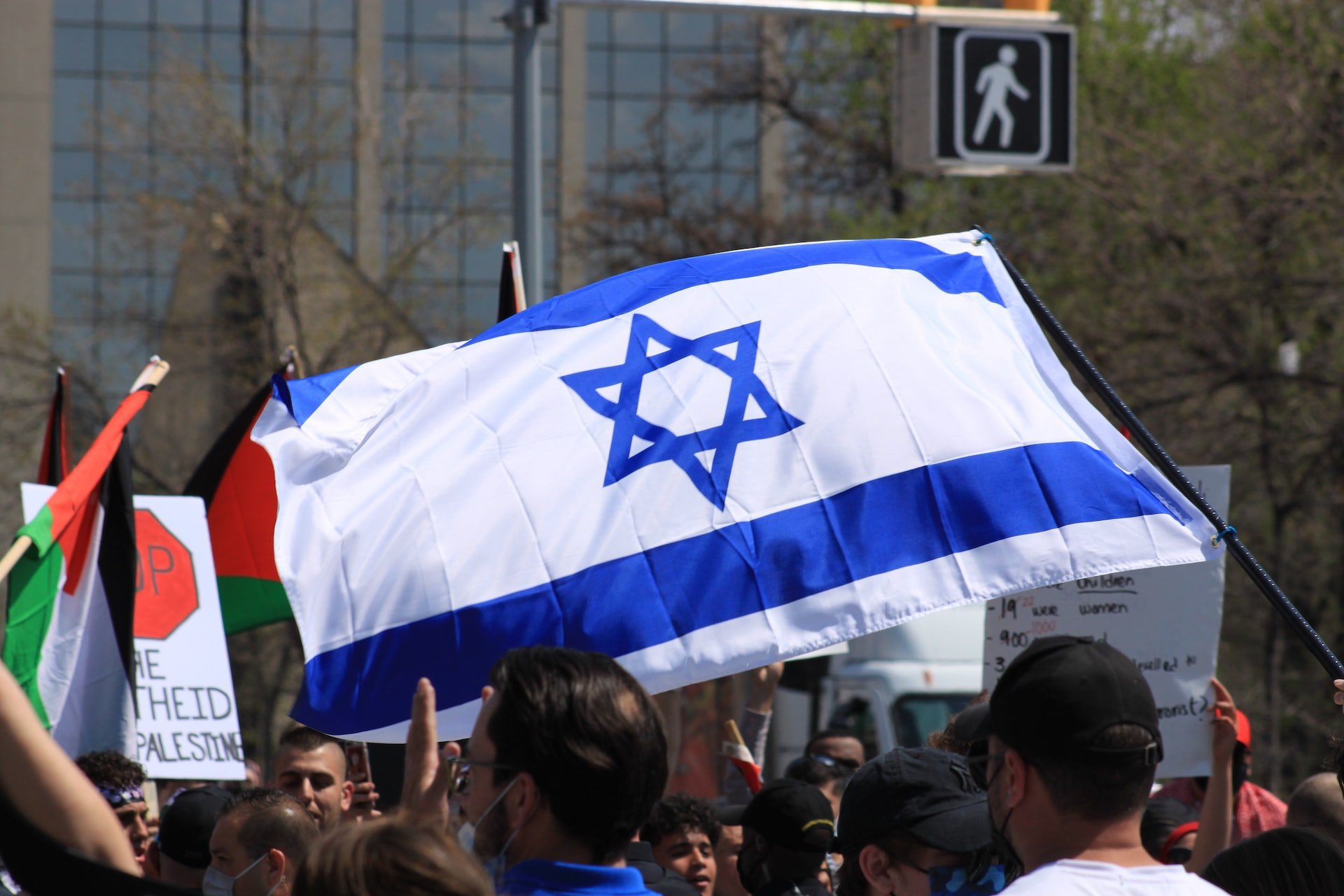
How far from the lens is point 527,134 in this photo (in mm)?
9555

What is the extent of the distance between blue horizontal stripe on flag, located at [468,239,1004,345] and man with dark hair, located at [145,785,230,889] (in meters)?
Result: 1.75

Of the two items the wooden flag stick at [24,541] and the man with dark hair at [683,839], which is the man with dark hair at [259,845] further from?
the man with dark hair at [683,839]

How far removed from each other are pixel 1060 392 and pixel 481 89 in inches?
1087

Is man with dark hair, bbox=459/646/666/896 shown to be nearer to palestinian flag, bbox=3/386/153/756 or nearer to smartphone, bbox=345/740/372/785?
smartphone, bbox=345/740/372/785

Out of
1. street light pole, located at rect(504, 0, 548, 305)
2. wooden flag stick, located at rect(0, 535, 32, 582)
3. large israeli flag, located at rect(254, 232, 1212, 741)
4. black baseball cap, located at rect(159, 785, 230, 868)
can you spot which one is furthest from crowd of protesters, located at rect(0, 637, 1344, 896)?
street light pole, located at rect(504, 0, 548, 305)

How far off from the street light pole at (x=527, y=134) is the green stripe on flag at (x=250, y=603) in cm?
218

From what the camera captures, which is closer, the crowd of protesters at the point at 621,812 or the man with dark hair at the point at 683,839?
the crowd of protesters at the point at 621,812

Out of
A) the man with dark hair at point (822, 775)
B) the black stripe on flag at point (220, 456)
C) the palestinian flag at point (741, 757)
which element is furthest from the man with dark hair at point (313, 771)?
the black stripe on flag at point (220, 456)

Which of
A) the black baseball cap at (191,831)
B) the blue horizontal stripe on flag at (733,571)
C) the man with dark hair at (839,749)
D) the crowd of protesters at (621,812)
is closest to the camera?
the crowd of protesters at (621,812)

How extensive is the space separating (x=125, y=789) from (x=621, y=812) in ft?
13.0

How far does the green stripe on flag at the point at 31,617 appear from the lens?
702 cm

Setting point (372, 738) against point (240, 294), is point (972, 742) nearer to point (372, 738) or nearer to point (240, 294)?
point (372, 738)

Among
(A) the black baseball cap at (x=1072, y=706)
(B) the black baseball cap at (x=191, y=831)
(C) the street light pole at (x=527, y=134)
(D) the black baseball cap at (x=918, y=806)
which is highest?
(C) the street light pole at (x=527, y=134)

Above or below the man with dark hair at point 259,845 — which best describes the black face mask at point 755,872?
below
